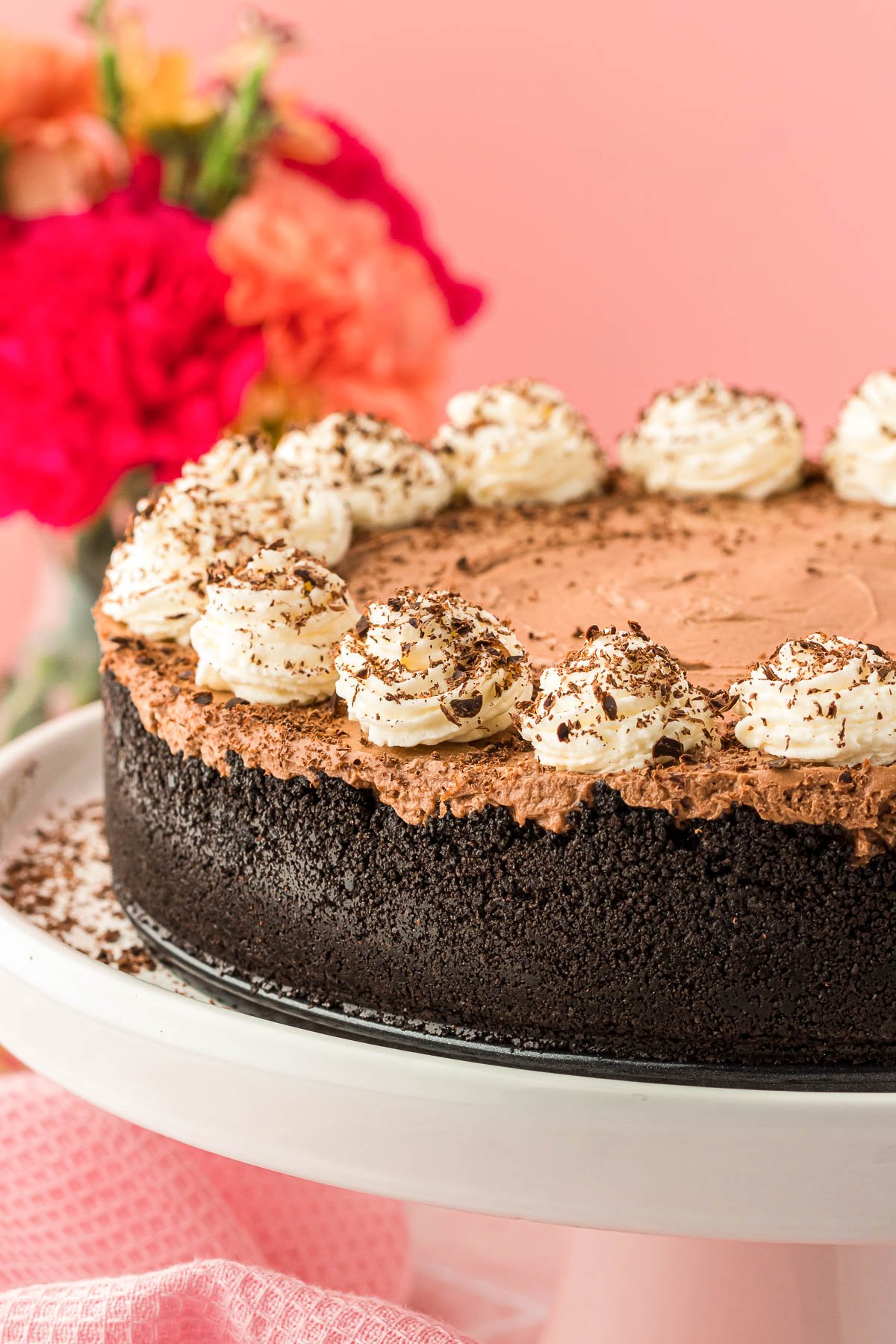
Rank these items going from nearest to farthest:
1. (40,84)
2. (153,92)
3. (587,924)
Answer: (587,924)
(40,84)
(153,92)

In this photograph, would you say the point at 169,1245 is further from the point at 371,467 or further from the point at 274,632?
the point at 371,467

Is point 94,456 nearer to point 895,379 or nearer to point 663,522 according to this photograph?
point 663,522

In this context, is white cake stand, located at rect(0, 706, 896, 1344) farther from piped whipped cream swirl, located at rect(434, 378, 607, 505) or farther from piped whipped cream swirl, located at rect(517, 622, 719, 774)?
piped whipped cream swirl, located at rect(434, 378, 607, 505)

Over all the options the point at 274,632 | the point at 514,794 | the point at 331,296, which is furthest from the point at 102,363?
the point at 514,794

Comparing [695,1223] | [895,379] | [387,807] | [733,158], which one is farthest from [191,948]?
[733,158]

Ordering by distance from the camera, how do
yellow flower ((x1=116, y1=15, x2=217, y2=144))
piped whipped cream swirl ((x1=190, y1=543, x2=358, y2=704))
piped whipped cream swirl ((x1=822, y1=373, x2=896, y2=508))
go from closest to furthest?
piped whipped cream swirl ((x1=190, y1=543, x2=358, y2=704)) < piped whipped cream swirl ((x1=822, y1=373, x2=896, y2=508)) < yellow flower ((x1=116, y1=15, x2=217, y2=144))

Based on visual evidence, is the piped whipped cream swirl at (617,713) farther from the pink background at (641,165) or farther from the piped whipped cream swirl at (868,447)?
the pink background at (641,165)

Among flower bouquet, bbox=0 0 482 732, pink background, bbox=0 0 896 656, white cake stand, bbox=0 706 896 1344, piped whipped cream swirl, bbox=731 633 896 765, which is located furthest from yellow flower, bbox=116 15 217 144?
pink background, bbox=0 0 896 656
